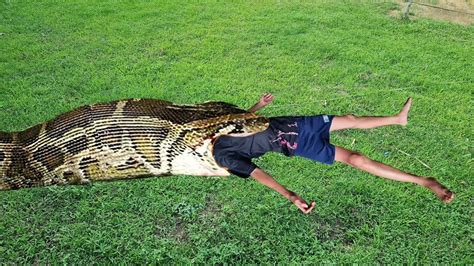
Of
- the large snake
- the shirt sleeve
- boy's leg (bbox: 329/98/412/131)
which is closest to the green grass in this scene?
the large snake

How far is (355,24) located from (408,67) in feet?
5.24

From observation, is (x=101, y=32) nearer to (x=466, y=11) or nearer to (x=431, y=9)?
(x=431, y=9)

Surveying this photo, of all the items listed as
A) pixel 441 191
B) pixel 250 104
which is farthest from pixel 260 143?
pixel 250 104

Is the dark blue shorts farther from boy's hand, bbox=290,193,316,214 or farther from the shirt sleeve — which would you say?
boy's hand, bbox=290,193,316,214

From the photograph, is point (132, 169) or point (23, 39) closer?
point (132, 169)

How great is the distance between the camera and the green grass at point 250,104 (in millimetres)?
3742

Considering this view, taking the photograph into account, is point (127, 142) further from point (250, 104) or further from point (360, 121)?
point (250, 104)

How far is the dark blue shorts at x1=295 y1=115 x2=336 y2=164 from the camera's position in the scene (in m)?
3.55

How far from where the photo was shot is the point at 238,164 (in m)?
3.37

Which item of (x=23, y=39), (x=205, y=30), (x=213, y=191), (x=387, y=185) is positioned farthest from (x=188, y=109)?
(x=23, y=39)

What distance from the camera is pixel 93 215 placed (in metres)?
3.93

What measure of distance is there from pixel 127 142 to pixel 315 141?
1488 mm

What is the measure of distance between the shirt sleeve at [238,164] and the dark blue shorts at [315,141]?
0.45 metres

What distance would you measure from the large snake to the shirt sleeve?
0.13 metres
